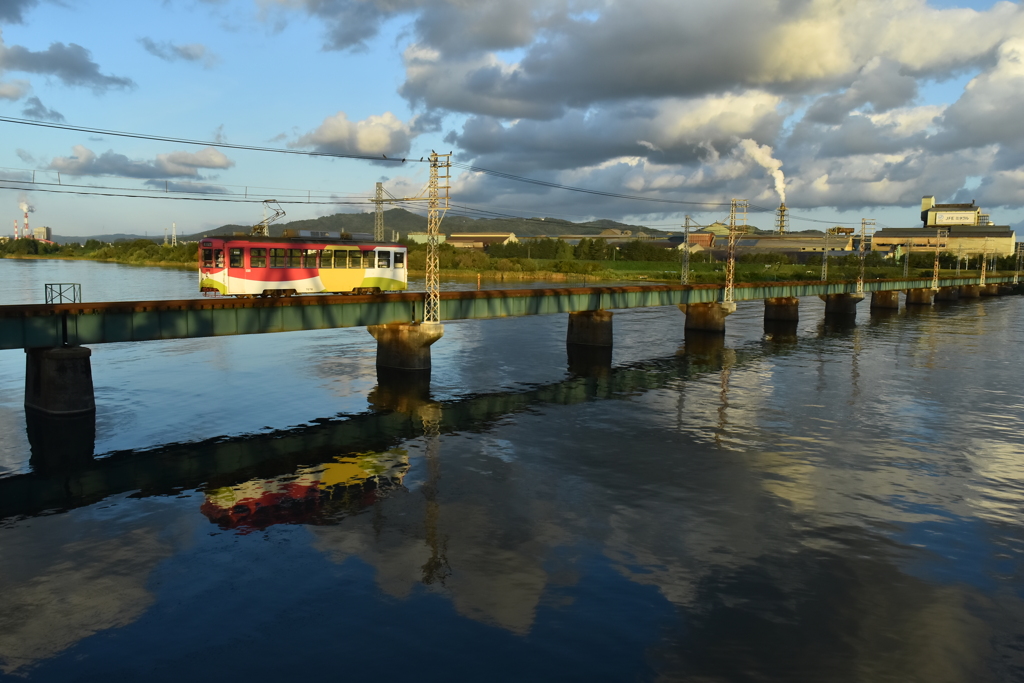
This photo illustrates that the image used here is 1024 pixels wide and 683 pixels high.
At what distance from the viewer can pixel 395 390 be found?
46.6 metres

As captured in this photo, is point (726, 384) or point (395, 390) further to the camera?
point (726, 384)

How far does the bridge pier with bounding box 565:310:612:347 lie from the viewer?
64188 millimetres

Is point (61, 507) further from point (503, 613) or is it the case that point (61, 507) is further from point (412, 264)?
point (412, 264)

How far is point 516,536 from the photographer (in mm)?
22375

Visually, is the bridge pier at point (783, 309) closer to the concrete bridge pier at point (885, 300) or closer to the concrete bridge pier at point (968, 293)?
the concrete bridge pier at point (885, 300)

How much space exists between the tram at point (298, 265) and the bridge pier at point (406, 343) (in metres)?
4.01

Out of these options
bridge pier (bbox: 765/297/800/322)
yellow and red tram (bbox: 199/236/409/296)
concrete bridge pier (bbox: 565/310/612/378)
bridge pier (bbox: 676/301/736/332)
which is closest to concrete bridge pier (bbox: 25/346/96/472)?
yellow and red tram (bbox: 199/236/409/296)

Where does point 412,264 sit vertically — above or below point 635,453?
above

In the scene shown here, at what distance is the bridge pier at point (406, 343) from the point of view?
48.6m

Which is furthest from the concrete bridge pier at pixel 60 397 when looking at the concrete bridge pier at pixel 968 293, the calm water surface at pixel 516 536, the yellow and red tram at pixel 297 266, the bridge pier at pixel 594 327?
the concrete bridge pier at pixel 968 293

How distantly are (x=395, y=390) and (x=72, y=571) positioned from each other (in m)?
27.4

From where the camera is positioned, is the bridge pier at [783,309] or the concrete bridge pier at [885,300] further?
the concrete bridge pier at [885,300]

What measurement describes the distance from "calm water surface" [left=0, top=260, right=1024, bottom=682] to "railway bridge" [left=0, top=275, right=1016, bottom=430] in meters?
2.96

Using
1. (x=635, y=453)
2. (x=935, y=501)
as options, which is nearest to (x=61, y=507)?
(x=635, y=453)
